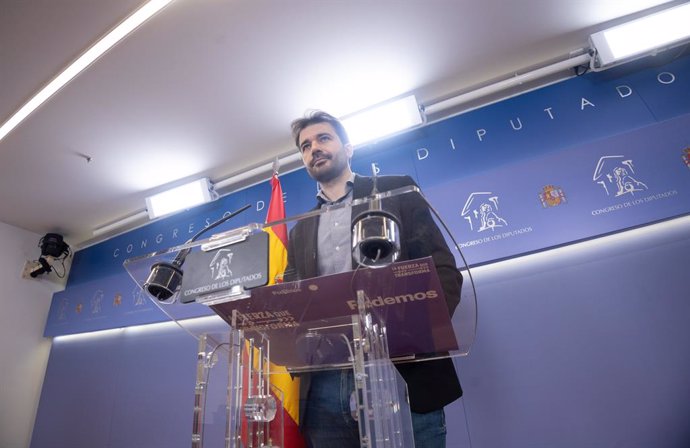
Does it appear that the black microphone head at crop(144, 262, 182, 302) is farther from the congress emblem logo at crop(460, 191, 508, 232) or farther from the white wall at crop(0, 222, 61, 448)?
the white wall at crop(0, 222, 61, 448)

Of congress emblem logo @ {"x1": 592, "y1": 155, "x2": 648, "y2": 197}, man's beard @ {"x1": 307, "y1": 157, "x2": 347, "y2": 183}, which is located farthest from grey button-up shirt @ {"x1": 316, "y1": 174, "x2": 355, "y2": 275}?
congress emblem logo @ {"x1": 592, "y1": 155, "x2": 648, "y2": 197}

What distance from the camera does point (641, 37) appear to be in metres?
1.99

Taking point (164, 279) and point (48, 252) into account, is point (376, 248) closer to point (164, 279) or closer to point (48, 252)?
point (164, 279)

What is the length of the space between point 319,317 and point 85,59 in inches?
89.8

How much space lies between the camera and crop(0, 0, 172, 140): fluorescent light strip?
182 centimetres

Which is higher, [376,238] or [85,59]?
[85,59]

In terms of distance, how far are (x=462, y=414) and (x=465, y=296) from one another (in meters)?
1.29

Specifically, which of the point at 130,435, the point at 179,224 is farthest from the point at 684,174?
the point at 130,435

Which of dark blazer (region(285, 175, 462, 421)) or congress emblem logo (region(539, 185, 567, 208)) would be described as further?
congress emblem logo (region(539, 185, 567, 208))

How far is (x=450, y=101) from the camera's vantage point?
2361mm

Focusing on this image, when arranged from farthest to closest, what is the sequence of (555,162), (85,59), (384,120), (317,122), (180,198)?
(180,198), (384,120), (85,59), (555,162), (317,122)

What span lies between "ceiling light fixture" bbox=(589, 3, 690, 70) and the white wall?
4.92 metres

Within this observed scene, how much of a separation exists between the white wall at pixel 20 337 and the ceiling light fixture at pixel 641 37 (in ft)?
16.1

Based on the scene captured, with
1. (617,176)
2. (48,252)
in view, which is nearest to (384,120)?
(617,176)
